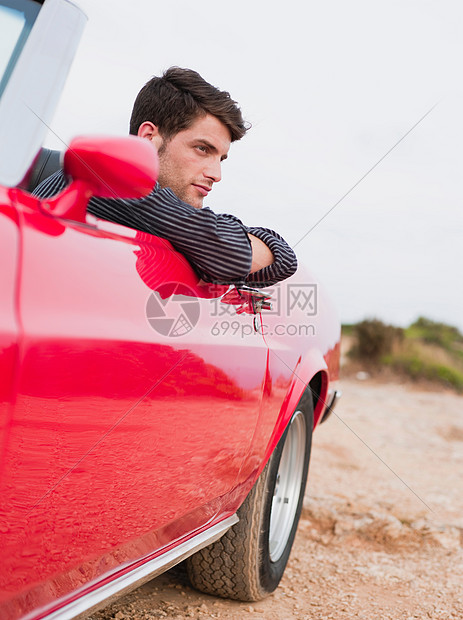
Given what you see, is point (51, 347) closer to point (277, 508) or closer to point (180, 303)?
point (180, 303)

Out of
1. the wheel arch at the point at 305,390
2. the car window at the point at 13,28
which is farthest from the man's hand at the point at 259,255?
the car window at the point at 13,28

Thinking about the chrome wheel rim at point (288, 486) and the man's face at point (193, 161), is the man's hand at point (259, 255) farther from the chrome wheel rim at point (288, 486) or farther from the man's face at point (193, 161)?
the chrome wheel rim at point (288, 486)

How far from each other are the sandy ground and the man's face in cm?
159

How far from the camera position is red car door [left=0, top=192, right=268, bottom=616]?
1.16 meters

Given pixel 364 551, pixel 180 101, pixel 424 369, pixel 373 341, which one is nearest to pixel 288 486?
pixel 364 551

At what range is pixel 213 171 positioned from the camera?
2256 millimetres

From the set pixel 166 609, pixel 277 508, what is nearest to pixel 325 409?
pixel 277 508

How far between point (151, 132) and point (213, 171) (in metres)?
0.28

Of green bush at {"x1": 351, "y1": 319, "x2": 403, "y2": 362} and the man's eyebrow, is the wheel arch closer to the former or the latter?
the man's eyebrow

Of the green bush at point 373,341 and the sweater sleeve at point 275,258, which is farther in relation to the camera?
the green bush at point 373,341

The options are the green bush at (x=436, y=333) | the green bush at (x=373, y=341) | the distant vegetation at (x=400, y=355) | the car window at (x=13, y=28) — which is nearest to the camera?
the car window at (x=13, y=28)

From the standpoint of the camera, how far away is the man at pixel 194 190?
69.0 inches

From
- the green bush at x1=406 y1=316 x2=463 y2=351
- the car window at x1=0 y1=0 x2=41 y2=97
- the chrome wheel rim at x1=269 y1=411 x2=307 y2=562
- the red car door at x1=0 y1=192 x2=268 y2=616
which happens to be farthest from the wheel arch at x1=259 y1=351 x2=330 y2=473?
the green bush at x1=406 y1=316 x2=463 y2=351

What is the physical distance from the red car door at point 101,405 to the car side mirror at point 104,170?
0.05m
